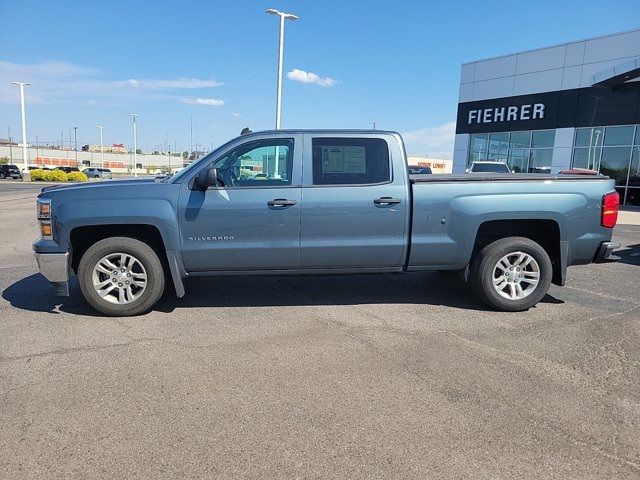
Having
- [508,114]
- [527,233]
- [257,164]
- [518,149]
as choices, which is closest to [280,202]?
[257,164]

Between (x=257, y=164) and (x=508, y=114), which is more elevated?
(x=508, y=114)

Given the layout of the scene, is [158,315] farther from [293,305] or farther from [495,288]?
[495,288]

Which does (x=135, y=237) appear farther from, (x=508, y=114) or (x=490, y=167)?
(x=508, y=114)

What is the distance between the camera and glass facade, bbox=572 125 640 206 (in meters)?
21.4

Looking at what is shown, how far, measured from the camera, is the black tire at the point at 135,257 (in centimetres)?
475

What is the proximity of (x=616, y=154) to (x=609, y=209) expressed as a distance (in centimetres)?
2026

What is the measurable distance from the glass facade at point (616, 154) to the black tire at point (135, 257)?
23.1 m

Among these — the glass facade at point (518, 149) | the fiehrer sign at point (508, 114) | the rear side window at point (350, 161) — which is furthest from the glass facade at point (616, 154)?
the rear side window at point (350, 161)

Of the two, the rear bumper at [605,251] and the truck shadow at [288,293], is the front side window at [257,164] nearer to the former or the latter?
the truck shadow at [288,293]

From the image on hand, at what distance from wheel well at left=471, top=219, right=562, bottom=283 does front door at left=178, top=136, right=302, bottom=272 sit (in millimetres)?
2135

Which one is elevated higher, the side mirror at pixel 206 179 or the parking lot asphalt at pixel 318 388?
the side mirror at pixel 206 179

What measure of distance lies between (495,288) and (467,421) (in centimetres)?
248

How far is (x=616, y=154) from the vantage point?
71.8 feet

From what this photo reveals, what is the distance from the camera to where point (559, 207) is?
5.03 m
